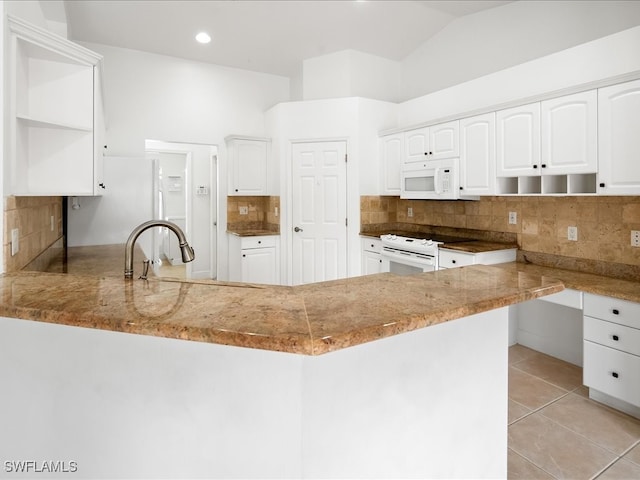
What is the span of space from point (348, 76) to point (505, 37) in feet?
5.77

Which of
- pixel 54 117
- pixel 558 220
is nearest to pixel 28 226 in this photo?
pixel 54 117

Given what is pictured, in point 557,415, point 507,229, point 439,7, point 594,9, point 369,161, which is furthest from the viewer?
point 369,161

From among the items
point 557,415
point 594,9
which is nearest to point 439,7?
point 594,9

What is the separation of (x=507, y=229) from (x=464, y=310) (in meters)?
3.04

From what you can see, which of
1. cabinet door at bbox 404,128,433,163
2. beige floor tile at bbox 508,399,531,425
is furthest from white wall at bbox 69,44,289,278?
beige floor tile at bbox 508,399,531,425

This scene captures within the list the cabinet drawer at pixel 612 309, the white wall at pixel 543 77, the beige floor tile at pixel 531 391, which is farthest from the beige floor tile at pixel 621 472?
the white wall at pixel 543 77

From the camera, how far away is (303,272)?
4.83 m

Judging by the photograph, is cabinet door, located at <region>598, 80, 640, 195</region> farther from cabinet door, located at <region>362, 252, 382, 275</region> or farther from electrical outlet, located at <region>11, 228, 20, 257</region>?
electrical outlet, located at <region>11, 228, 20, 257</region>

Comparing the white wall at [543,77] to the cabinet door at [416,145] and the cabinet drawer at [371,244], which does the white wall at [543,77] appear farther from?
the cabinet drawer at [371,244]

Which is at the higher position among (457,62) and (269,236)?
(457,62)

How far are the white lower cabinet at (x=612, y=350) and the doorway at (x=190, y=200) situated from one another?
14.3ft

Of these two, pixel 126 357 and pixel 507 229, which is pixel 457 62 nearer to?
pixel 507 229

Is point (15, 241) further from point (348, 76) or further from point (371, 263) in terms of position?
point (348, 76)

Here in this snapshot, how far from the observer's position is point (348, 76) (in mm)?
4801
